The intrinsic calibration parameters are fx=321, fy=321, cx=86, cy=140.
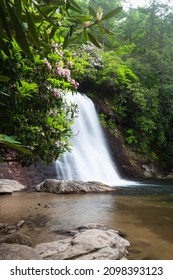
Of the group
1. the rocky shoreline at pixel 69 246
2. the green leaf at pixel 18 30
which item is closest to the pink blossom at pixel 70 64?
the rocky shoreline at pixel 69 246

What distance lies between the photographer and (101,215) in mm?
6176

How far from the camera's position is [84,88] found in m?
18.6

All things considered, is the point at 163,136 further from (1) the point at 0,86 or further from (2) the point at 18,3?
(2) the point at 18,3

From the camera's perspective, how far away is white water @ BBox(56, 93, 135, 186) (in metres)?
12.4

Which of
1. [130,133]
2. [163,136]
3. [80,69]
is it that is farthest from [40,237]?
[163,136]

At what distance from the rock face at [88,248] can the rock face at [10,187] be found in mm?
4765

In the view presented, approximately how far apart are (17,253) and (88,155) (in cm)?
1107

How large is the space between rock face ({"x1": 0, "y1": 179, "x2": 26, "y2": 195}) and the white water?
2.33 meters

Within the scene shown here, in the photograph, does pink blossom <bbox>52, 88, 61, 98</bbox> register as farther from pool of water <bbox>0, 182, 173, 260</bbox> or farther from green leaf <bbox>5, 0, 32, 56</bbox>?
green leaf <bbox>5, 0, 32, 56</bbox>

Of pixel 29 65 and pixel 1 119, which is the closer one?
pixel 1 119

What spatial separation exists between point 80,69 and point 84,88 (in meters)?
13.3

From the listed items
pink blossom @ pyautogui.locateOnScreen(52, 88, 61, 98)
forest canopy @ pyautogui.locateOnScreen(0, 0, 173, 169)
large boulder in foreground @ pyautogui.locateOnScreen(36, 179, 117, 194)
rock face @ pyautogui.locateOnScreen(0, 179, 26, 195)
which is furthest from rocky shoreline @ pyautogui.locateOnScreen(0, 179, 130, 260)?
large boulder in foreground @ pyautogui.locateOnScreen(36, 179, 117, 194)

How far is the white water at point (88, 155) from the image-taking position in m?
12.4

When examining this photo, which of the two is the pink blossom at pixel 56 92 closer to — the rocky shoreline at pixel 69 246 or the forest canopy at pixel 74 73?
the forest canopy at pixel 74 73
